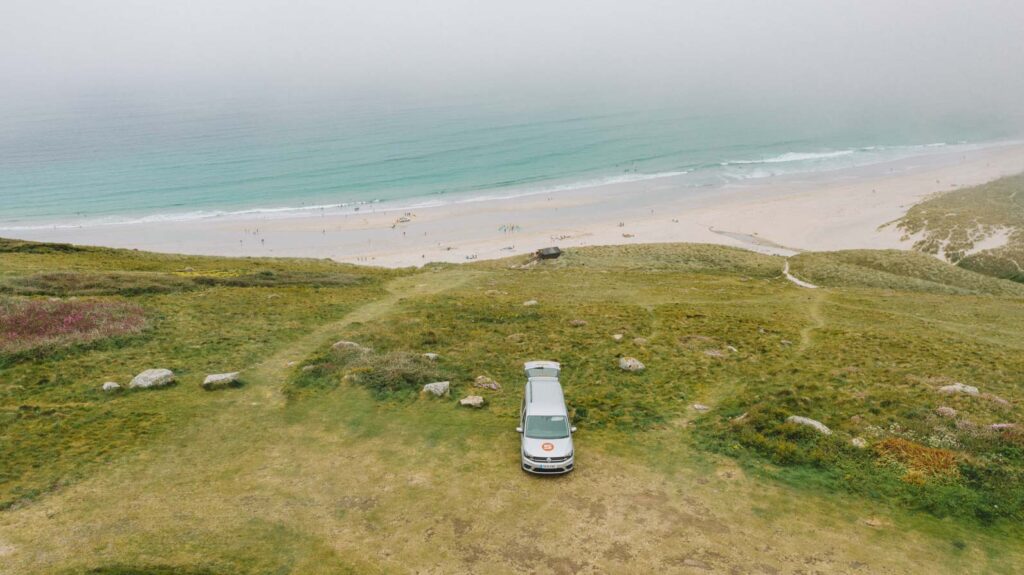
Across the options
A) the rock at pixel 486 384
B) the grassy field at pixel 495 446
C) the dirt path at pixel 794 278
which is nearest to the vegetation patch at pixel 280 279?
the grassy field at pixel 495 446

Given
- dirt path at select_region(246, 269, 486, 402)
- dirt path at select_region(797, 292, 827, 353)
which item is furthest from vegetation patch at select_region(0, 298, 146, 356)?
dirt path at select_region(797, 292, 827, 353)

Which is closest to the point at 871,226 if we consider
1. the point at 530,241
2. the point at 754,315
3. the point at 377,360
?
the point at 530,241

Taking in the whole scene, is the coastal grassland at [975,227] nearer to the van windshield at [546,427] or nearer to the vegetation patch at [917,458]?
the vegetation patch at [917,458]

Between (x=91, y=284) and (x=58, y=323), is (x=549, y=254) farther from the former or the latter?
(x=58, y=323)

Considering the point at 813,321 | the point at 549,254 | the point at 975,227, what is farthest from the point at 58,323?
the point at 975,227

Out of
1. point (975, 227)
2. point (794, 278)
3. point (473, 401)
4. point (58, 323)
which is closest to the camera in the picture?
point (473, 401)

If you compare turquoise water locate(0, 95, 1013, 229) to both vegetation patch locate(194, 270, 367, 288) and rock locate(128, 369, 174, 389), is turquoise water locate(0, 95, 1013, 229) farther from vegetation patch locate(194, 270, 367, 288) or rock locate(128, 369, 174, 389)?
rock locate(128, 369, 174, 389)
